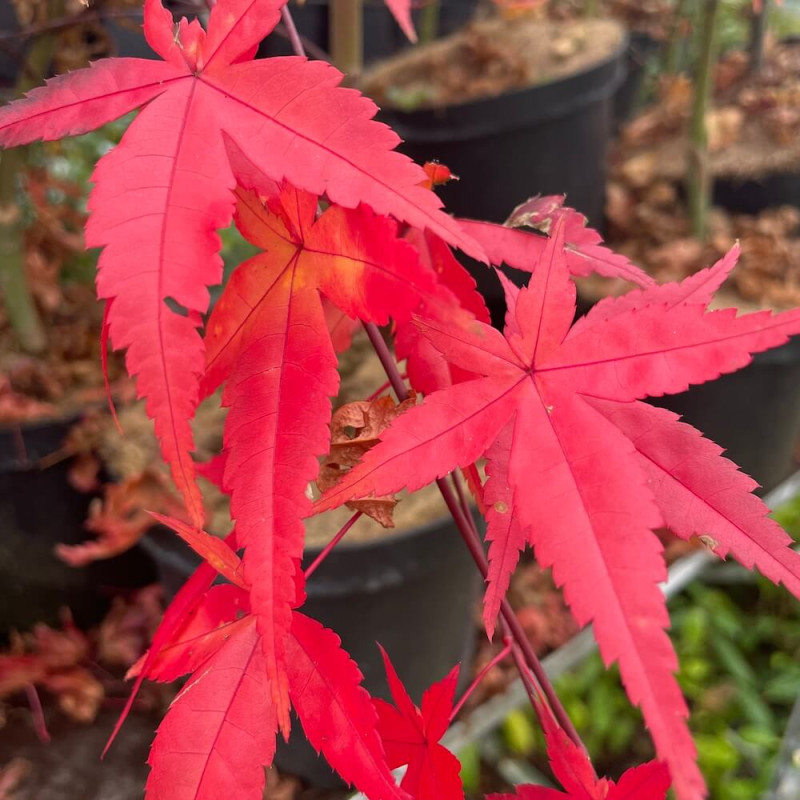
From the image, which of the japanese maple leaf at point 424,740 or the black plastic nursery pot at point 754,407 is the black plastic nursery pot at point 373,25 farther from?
the japanese maple leaf at point 424,740

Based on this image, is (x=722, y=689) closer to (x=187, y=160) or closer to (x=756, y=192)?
(x=756, y=192)

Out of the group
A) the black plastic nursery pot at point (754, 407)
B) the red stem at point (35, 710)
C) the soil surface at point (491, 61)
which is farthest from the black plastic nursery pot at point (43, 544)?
the black plastic nursery pot at point (754, 407)

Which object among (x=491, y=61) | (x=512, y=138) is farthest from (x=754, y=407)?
(x=491, y=61)

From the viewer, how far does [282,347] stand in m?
0.30

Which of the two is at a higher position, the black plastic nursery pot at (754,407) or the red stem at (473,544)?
the red stem at (473,544)

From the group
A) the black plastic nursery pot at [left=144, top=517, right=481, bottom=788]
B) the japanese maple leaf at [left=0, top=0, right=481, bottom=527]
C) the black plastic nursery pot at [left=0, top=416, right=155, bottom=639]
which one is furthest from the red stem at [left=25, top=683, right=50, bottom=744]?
the japanese maple leaf at [left=0, top=0, right=481, bottom=527]

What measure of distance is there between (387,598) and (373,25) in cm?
173

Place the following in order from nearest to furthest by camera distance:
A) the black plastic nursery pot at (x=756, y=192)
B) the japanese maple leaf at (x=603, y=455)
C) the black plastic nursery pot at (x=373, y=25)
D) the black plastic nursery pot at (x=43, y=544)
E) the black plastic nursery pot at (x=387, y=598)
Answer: the japanese maple leaf at (x=603, y=455)
the black plastic nursery pot at (x=387, y=598)
the black plastic nursery pot at (x=43, y=544)
the black plastic nursery pot at (x=756, y=192)
the black plastic nursery pot at (x=373, y=25)

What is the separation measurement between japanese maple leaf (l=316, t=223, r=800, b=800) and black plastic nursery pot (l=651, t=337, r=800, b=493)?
1039 mm

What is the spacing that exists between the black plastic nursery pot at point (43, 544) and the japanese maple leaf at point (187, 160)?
2.75ft

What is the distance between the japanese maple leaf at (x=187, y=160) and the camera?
249mm

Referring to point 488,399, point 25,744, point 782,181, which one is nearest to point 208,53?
point 488,399

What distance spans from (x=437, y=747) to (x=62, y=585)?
37.8 inches

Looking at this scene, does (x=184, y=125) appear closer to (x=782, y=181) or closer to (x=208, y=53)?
(x=208, y=53)
